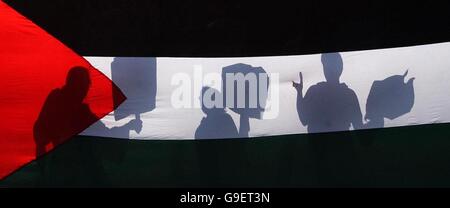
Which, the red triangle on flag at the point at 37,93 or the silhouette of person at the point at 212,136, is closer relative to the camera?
the red triangle on flag at the point at 37,93

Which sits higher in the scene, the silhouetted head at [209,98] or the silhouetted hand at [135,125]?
the silhouetted head at [209,98]

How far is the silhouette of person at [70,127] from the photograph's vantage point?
12.1 ft

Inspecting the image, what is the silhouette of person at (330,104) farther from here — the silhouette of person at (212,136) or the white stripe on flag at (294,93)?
the silhouette of person at (212,136)

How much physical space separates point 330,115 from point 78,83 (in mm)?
1588

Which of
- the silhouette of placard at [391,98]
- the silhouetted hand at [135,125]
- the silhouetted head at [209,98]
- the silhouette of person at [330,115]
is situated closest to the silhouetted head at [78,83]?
the silhouetted hand at [135,125]

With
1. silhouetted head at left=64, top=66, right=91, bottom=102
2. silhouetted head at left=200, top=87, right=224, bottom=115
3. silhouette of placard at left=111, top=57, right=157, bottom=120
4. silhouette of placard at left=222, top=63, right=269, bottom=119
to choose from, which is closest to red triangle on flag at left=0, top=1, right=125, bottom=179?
silhouetted head at left=64, top=66, right=91, bottom=102

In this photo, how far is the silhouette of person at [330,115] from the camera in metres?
3.79

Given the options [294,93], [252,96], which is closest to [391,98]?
[294,93]

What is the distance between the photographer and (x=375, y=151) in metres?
3.80

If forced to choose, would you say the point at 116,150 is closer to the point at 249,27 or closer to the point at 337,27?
the point at 249,27

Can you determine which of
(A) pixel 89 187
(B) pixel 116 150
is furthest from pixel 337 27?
(A) pixel 89 187

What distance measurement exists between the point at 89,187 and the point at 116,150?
29 cm

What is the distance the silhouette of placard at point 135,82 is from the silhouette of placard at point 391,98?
54.1 inches
